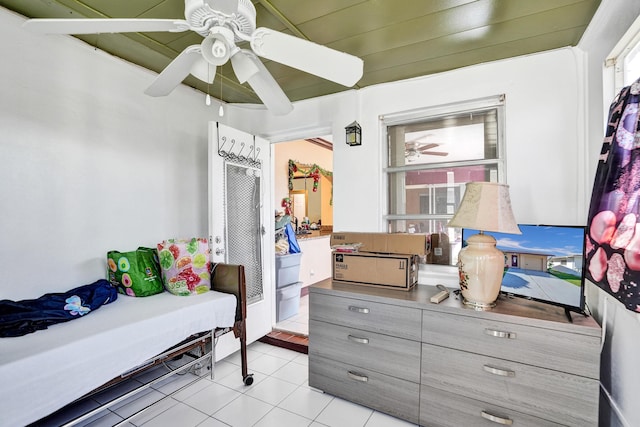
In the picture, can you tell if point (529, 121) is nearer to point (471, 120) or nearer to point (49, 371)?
point (471, 120)

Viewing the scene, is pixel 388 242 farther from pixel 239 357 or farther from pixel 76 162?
pixel 76 162

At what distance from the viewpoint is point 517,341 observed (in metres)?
1.55

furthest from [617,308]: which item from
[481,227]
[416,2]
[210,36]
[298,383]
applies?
[210,36]

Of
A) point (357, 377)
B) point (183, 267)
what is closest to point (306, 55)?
point (183, 267)

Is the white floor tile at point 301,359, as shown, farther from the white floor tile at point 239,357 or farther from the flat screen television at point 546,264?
the flat screen television at point 546,264

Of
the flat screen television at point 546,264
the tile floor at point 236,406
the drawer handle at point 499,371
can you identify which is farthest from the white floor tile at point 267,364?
the flat screen television at point 546,264

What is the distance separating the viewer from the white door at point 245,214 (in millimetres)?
2537

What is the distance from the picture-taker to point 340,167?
2721 millimetres

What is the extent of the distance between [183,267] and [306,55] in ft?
5.52

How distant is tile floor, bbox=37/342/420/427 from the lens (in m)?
1.88

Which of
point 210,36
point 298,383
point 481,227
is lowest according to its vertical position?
point 298,383

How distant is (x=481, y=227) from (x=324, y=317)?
1.20 meters

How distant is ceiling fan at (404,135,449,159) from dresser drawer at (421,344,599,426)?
150cm

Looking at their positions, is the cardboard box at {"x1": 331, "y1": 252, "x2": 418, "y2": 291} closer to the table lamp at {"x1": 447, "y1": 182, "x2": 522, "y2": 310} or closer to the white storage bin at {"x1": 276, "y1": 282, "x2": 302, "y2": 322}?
the table lamp at {"x1": 447, "y1": 182, "x2": 522, "y2": 310}
